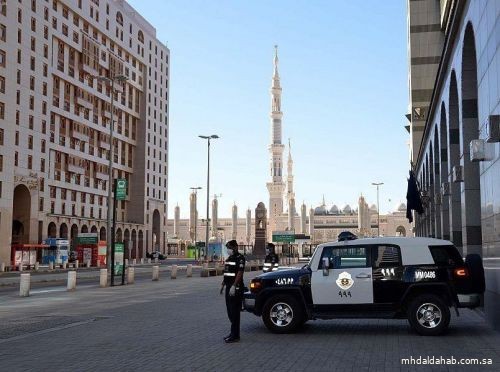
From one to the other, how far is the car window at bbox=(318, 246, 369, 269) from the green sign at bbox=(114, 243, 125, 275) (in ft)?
63.5

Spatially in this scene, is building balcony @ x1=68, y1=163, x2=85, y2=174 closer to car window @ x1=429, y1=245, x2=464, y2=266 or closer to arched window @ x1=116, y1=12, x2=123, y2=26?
arched window @ x1=116, y1=12, x2=123, y2=26

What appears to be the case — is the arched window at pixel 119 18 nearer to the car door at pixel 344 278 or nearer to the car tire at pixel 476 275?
the car door at pixel 344 278

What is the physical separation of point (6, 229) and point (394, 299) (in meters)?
54.1

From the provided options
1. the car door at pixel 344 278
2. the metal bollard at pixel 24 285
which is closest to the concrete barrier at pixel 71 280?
the metal bollard at pixel 24 285

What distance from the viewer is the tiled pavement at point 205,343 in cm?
Result: 893

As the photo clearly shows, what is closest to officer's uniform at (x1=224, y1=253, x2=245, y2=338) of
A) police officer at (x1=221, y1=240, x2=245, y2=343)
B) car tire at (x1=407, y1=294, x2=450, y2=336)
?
police officer at (x1=221, y1=240, x2=245, y2=343)

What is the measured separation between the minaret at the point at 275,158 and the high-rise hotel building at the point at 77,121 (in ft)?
230

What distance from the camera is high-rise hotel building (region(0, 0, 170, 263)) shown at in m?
63.8

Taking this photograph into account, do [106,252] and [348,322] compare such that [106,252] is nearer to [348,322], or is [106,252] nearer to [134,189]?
[348,322]

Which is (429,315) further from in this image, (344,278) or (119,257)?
(119,257)

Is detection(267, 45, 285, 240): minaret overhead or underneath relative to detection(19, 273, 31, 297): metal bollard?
overhead

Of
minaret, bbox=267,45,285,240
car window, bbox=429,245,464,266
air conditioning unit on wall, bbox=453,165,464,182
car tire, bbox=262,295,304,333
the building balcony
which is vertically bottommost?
car tire, bbox=262,295,304,333

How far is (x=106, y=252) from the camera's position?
1615 inches

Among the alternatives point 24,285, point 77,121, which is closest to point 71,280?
point 24,285
